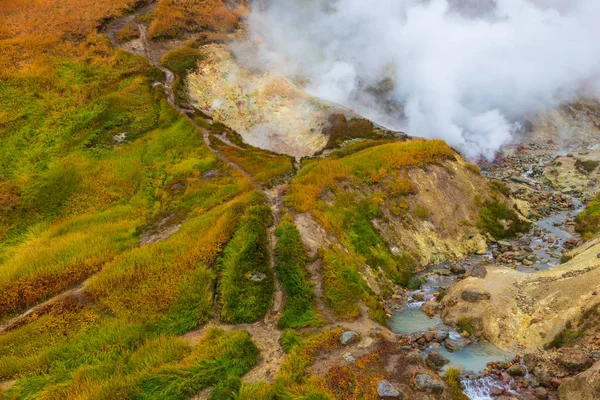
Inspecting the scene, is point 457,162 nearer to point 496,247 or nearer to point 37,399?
point 496,247

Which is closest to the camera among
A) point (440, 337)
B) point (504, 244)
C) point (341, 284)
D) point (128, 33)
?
point (440, 337)

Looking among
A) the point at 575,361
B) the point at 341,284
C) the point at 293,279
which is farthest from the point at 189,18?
the point at 575,361

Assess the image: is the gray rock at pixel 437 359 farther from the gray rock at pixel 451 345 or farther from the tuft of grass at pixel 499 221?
the tuft of grass at pixel 499 221

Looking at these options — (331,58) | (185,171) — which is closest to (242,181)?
(185,171)

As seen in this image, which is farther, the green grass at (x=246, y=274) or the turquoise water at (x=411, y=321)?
the turquoise water at (x=411, y=321)

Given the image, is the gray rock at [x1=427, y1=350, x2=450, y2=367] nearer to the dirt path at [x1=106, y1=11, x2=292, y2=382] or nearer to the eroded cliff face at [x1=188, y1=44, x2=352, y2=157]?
the dirt path at [x1=106, y1=11, x2=292, y2=382]

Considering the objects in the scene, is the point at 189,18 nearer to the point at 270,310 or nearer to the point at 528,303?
the point at 270,310

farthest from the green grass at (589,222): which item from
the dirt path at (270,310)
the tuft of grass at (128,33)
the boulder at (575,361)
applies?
the tuft of grass at (128,33)

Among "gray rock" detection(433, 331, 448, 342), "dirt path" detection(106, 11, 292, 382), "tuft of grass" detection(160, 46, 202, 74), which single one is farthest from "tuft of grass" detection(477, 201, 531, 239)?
"tuft of grass" detection(160, 46, 202, 74)
